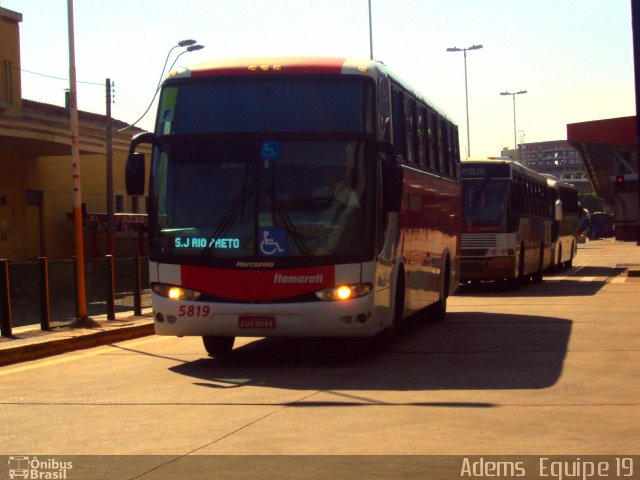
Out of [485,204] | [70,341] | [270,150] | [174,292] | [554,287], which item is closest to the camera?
[270,150]

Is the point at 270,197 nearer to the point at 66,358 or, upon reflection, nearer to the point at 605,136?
the point at 66,358

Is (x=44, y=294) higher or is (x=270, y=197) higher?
(x=270, y=197)

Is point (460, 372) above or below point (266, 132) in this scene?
below

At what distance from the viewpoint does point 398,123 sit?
14039 mm

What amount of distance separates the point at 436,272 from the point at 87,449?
10523mm

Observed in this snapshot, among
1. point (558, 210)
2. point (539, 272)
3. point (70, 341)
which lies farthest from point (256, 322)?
point (558, 210)

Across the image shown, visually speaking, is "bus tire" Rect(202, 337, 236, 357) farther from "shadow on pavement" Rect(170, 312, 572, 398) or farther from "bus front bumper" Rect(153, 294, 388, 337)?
"bus front bumper" Rect(153, 294, 388, 337)

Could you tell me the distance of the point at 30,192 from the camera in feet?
133

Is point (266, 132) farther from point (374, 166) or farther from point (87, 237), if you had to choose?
point (87, 237)

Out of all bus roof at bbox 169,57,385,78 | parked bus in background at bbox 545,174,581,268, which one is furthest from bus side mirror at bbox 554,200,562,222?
bus roof at bbox 169,57,385,78

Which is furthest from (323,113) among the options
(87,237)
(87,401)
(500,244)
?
(87,237)

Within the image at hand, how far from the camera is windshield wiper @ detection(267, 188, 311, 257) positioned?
11883mm

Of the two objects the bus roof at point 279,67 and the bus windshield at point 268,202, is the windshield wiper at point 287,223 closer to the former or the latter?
the bus windshield at point 268,202

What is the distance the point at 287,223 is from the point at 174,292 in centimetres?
147
